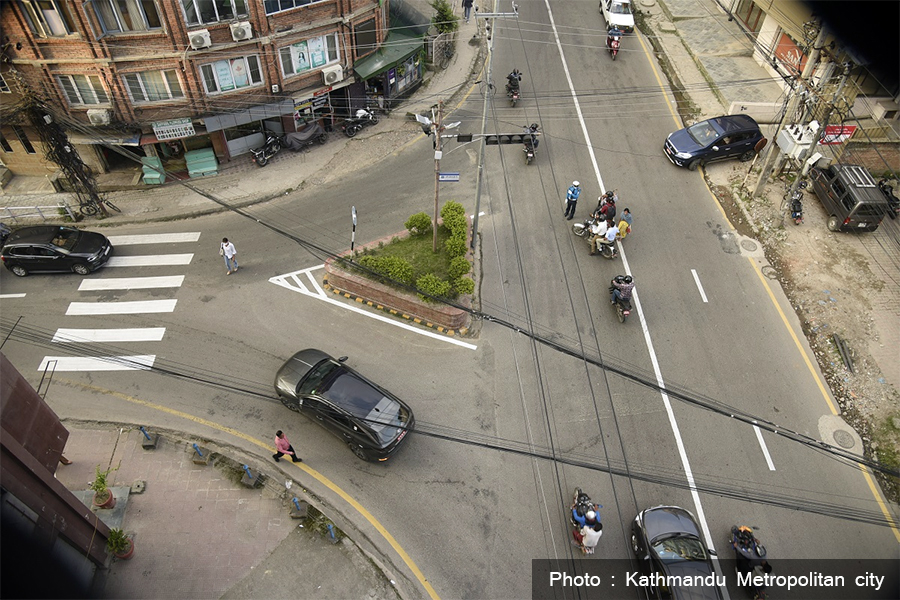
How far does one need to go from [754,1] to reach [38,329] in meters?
35.5

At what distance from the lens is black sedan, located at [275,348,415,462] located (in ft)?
49.8

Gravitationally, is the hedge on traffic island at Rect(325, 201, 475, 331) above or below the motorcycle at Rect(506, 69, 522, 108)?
Answer: below

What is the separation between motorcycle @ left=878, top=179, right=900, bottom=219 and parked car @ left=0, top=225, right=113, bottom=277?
95.2 ft

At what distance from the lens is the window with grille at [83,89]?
21703 millimetres

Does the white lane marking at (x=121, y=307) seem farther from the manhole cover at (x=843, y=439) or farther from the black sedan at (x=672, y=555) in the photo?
the manhole cover at (x=843, y=439)

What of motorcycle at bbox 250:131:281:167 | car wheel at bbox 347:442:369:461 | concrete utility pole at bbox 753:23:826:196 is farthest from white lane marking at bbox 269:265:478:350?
concrete utility pole at bbox 753:23:826:196

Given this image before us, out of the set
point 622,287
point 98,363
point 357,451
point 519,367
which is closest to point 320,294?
point 357,451

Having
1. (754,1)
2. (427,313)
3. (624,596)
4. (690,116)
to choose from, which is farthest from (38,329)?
(754,1)

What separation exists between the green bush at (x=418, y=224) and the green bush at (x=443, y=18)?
1614cm

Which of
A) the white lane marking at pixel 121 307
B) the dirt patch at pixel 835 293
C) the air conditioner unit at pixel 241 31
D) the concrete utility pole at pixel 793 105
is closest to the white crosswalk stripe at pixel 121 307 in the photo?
the white lane marking at pixel 121 307

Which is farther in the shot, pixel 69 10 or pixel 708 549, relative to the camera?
pixel 69 10

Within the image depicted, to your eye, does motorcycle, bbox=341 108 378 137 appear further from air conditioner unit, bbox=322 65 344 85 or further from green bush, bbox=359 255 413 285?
green bush, bbox=359 255 413 285

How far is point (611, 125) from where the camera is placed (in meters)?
27.2

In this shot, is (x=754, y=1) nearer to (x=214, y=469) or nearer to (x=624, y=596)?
(x=624, y=596)
